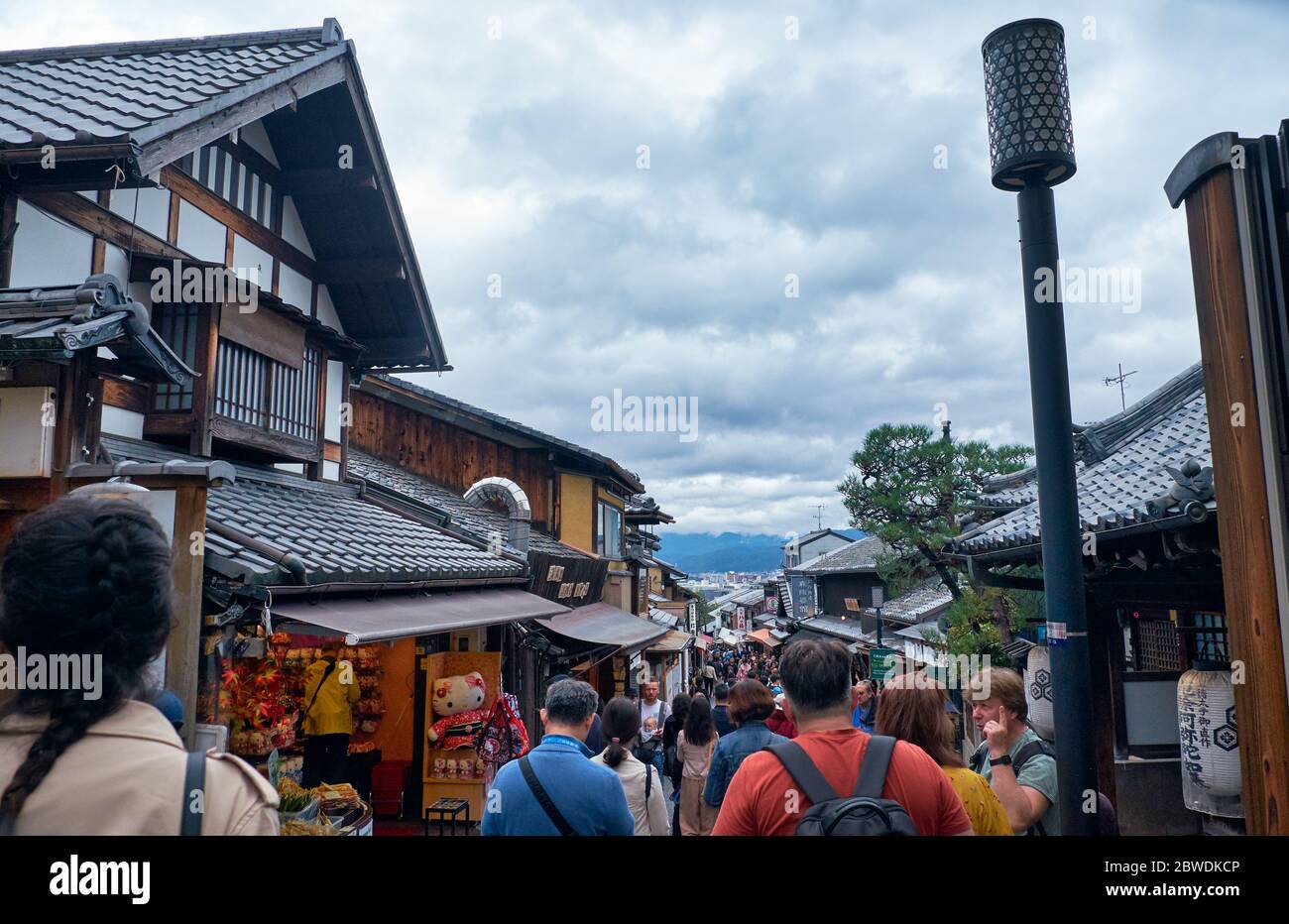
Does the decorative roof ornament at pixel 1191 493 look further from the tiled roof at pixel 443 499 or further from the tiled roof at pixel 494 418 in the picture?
the tiled roof at pixel 494 418

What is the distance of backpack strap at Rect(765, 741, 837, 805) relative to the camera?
8.86 feet

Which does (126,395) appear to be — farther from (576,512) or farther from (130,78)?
(576,512)

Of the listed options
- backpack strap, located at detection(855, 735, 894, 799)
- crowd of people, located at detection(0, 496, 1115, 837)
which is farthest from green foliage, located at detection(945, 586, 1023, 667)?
backpack strap, located at detection(855, 735, 894, 799)

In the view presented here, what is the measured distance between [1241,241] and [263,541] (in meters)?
6.31

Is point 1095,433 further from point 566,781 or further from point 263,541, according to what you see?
point 263,541

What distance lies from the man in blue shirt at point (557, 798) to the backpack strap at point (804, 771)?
1315 millimetres

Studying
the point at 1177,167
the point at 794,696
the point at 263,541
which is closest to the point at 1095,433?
the point at 1177,167

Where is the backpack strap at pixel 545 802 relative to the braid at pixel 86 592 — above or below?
below

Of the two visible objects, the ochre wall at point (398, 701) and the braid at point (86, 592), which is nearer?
the braid at point (86, 592)

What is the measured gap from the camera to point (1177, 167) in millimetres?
2988

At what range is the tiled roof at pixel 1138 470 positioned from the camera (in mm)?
4977

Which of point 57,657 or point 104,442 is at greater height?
point 104,442

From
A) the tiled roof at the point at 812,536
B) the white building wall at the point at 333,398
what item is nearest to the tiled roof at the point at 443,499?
the white building wall at the point at 333,398
